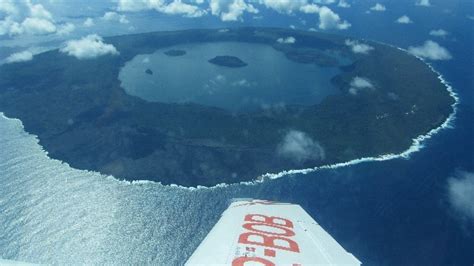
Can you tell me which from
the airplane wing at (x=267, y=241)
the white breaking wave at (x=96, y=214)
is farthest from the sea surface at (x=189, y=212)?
the airplane wing at (x=267, y=241)

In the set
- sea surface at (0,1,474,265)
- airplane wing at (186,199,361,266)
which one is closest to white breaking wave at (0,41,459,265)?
sea surface at (0,1,474,265)

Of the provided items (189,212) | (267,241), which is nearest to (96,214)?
(189,212)

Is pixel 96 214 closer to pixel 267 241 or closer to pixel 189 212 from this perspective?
pixel 189 212

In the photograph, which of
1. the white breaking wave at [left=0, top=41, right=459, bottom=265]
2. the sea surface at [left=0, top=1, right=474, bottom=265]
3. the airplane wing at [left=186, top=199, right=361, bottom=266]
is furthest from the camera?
the sea surface at [left=0, top=1, right=474, bottom=265]

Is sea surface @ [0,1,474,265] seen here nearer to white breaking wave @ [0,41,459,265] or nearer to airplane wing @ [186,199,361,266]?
white breaking wave @ [0,41,459,265]

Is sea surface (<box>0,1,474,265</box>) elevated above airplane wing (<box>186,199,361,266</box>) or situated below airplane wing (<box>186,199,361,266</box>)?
below
